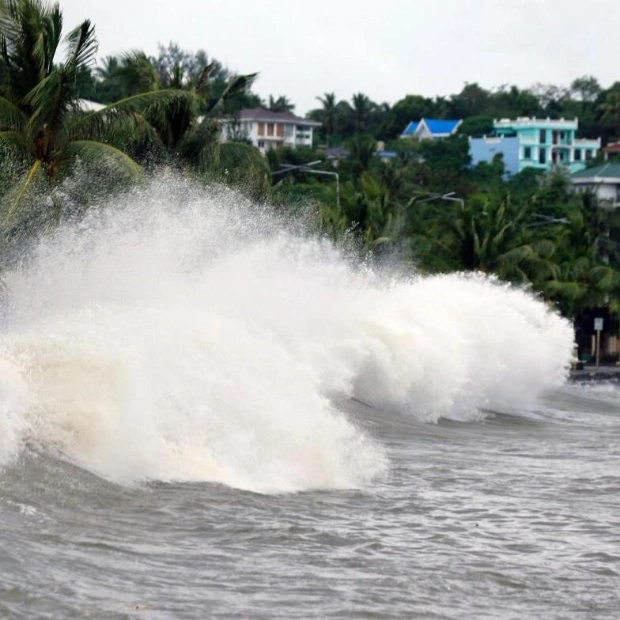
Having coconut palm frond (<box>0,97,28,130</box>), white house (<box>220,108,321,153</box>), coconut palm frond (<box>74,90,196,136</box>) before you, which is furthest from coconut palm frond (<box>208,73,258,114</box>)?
white house (<box>220,108,321,153</box>)

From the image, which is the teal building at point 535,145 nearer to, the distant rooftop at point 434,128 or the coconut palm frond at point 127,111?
the distant rooftop at point 434,128

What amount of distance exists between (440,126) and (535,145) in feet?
54.7

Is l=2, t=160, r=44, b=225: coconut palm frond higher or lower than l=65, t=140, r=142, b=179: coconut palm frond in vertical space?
lower

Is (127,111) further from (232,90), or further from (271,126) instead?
(271,126)

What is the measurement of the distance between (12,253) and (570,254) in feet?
177

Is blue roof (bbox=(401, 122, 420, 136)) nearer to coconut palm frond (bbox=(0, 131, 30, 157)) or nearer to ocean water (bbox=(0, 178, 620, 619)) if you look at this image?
ocean water (bbox=(0, 178, 620, 619))

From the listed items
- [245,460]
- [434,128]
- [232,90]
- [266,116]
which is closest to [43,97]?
[232,90]

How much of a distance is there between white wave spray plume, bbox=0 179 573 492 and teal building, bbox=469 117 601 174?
101 meters

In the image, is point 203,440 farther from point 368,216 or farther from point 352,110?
point 352,110

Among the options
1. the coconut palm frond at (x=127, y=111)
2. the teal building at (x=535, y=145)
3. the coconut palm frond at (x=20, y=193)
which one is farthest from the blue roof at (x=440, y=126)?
the coconut palm frond at (x=20, y=193)

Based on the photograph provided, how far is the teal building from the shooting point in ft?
455

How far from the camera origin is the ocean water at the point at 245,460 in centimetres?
963

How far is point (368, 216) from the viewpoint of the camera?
54125mm

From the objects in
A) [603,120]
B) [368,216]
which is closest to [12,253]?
[368,216]
